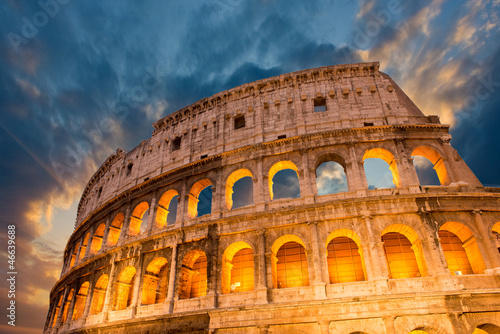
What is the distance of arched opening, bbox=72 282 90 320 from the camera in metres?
20.3

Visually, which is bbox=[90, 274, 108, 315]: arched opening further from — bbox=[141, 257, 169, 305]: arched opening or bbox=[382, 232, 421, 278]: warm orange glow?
A: bbox=[382, 232, 421, 278]: warm orange glow

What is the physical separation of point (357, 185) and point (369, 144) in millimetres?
2697

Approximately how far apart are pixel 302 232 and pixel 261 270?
2585mm

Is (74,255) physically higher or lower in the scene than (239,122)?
lower

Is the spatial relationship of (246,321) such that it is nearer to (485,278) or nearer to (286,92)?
(485,278)

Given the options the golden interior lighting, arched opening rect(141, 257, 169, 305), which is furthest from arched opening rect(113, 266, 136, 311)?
the golden interior lighting

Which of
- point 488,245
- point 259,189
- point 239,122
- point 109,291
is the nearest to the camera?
point 488,245

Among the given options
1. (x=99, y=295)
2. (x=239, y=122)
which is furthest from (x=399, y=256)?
(x=99, y=295)

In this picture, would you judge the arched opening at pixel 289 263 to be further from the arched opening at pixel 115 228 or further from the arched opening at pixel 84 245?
the arched opening at pixel 84 245

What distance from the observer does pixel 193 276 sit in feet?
55.9

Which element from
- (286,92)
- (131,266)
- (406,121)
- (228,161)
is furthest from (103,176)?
(406,121)

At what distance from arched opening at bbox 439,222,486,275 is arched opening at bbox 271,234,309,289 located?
21.4ft

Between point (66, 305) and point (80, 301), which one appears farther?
point (66, 305)

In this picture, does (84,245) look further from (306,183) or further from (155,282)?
(306,183)
